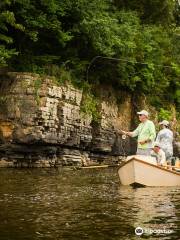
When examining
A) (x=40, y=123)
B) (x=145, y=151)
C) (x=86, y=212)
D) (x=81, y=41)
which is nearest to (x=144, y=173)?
(x=145, y=151)

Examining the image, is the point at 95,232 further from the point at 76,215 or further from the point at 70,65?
the point at 70,65

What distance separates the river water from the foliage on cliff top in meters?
9.18

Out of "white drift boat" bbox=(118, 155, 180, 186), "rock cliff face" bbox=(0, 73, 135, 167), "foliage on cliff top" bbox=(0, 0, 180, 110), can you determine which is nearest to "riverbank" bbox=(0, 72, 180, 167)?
"rock cliff face" bbox=(0, 73, 135, 167)

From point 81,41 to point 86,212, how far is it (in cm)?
1785

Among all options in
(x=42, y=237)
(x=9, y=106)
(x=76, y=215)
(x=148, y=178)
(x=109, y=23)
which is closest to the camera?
(x=42, y=237)

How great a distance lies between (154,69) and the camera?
105ft

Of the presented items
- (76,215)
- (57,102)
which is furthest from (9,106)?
(76,215)

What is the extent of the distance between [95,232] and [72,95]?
16865mm

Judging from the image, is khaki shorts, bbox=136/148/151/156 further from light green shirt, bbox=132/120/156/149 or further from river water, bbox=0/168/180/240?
river water, bbox=0/168/180/240

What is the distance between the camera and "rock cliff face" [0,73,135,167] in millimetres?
21734

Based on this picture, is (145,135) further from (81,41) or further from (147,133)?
(81,41)

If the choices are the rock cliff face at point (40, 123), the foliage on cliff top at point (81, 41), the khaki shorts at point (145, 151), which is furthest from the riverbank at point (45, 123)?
the khaki shorts at point (145, 151)

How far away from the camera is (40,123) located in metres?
21.9

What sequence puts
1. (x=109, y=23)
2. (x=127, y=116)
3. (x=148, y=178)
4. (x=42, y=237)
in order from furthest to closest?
1. (x=127, y=116)
2. (x=109, y=23)
3. (x=148, y=178)
4. (x=42, y=237)
